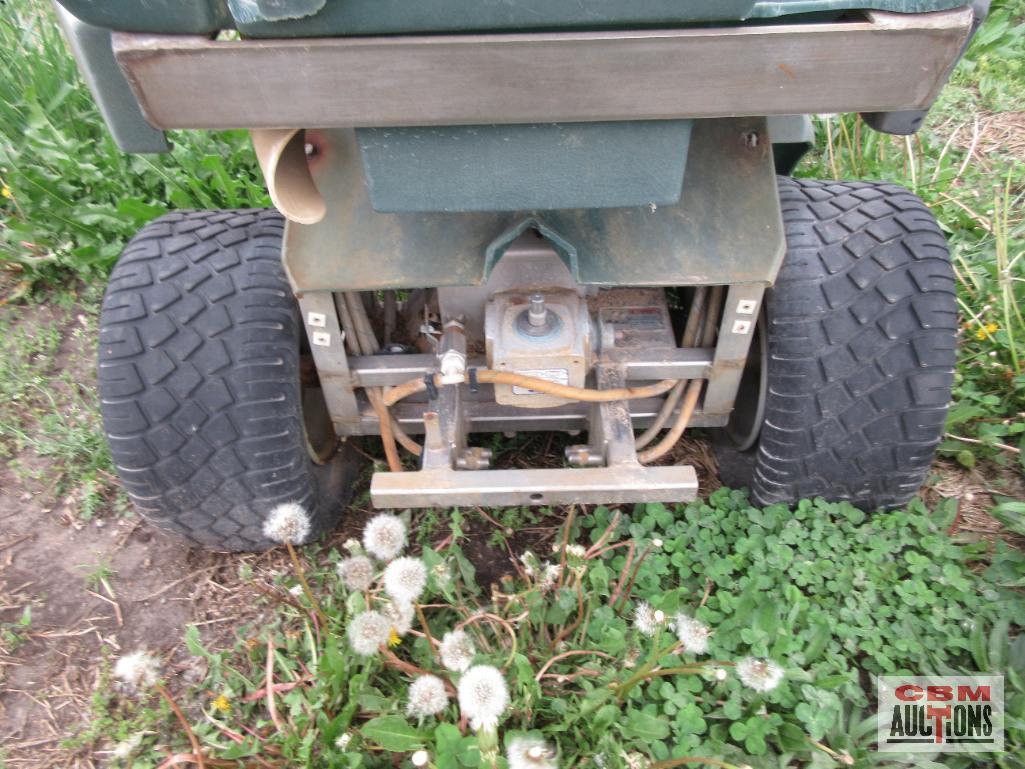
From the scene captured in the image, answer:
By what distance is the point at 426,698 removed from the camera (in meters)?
1.70

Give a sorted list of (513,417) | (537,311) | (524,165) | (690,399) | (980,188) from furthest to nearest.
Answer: (980,188) → (513,417) → (690,399) → (537,311) → (524,165)

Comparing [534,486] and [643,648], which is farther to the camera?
[643,648]

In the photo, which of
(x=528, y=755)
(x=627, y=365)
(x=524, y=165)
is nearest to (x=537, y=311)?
(x=627, y=365)

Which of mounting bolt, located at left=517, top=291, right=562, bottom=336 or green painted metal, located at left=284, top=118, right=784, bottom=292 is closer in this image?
green painted metal, located at left=284, top=118, right=784, bottom=292

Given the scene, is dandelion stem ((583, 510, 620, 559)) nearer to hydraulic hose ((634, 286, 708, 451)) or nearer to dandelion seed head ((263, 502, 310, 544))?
hydraulic hose ((634, 286, 708, 451))

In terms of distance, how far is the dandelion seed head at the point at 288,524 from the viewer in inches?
76.1

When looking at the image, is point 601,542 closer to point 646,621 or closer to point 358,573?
point 646,621

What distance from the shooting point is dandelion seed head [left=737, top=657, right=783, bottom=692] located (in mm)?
1733

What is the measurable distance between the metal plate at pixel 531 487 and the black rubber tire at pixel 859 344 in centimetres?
41

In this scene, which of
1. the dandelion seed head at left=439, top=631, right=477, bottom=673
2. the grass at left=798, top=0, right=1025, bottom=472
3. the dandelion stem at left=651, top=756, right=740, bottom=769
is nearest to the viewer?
the dandelion stem at left=651, top=756, right=740, bottom=769

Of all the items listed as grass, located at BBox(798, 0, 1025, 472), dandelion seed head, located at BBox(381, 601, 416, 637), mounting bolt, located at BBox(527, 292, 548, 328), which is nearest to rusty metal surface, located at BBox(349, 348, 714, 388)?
mounting bolt, located at BBox(527, 292, 548, 328)

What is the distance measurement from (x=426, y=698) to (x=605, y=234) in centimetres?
110

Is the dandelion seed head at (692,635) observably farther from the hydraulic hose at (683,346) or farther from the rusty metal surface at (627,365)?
the rusty metal surface at (627,365)

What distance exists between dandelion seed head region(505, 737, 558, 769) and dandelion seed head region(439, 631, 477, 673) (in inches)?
7.4
